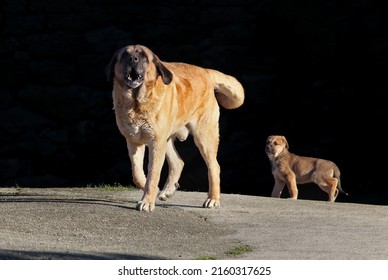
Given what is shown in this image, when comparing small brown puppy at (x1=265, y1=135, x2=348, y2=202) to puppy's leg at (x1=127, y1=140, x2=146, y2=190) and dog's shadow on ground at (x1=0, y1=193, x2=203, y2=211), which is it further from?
puppy's leg at (x1=127, y1=140, x2=146, y2=190)

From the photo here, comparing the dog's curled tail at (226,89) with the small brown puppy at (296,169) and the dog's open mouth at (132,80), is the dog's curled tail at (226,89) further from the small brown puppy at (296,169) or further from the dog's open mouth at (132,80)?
the small brown puppy at (296,169)

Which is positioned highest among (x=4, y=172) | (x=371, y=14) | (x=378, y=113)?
(x=371, y=14)

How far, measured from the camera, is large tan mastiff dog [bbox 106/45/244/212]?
11195mm

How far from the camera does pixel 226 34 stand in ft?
54.6

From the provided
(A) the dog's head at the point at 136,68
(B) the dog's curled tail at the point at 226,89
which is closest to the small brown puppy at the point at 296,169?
(B) the dog's curled tail at the point at 226,89

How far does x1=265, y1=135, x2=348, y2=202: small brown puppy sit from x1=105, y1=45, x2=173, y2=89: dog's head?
3.63m

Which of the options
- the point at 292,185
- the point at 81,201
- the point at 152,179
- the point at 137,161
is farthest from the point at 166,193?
the point at 292,185

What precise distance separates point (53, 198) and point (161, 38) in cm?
491

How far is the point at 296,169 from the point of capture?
1474 centimetres

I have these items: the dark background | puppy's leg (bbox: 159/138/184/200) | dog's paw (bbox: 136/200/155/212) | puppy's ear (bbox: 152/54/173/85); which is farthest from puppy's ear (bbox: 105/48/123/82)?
the dark background

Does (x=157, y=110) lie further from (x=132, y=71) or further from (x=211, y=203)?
(x=211, y=203)

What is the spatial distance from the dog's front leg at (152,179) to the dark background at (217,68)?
197 inches
